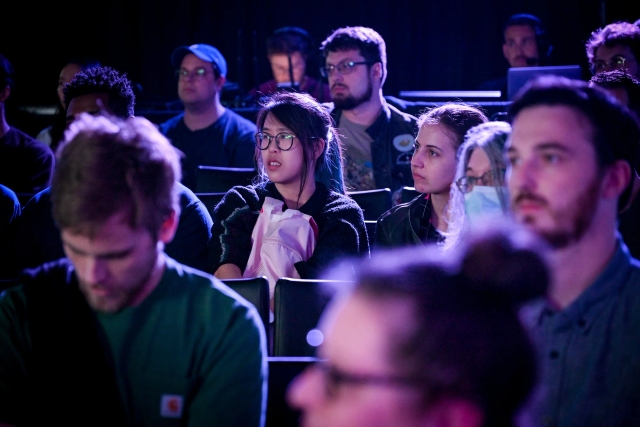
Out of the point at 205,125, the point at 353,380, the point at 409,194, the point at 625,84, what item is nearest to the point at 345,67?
the point at 205,125

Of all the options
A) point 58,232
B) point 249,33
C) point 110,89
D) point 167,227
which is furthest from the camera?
point 249,33

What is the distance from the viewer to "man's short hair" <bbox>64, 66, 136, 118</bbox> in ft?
10.5

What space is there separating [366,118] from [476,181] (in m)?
2.32

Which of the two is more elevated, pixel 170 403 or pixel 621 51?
pixel 621 51

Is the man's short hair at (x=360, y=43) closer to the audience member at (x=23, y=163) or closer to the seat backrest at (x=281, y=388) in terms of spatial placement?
the audience member at (x=23, y=163)

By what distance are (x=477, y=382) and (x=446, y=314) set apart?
0.08 meters

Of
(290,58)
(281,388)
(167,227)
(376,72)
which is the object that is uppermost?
(290,58)

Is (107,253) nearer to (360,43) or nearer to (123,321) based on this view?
(123,321)

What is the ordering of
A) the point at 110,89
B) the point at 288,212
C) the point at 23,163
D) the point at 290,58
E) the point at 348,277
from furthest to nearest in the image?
the point at 290,58 < the point at 23,163 < the point at 110,89 < the point at 288,212 < the point at 348,277

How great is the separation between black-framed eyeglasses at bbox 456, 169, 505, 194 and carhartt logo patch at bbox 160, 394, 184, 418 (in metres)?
1.07

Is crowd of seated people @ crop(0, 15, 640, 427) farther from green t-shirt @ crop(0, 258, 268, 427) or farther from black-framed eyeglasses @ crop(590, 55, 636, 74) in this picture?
black-framed eyeglasses @ crop(590, 55, 636, 74)

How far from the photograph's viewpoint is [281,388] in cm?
167

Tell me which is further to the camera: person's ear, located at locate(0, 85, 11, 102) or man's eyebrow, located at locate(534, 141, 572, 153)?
person's ear, located at locate(0, 85, 11, 102)

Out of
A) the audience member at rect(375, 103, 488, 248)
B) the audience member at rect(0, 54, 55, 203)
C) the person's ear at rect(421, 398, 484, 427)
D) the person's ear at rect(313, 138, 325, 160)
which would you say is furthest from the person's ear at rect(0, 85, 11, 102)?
the person's ear at rect(421, 398, 484, 427)
